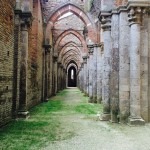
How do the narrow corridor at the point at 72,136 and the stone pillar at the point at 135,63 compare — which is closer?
the narrow corridor at the point at 72,136

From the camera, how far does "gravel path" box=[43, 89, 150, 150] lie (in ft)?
20.2

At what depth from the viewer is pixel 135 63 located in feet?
30.5

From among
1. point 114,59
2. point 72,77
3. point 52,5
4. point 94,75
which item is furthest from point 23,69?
point 72,77

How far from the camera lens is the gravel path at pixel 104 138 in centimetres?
616

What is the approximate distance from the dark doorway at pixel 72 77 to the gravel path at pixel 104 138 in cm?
5891

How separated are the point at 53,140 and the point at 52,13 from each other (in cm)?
1626

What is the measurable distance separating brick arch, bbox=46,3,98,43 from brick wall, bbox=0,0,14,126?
35.9ft

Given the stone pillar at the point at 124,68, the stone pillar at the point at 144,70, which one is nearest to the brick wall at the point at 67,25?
the stone pillar at the point at 124,68

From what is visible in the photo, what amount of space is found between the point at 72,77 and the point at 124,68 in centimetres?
5996

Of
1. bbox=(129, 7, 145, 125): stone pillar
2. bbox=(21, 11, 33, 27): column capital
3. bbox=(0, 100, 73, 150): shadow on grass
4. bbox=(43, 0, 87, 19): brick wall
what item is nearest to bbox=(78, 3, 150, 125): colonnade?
bbox=(129, 7, 145, 125): stone pillar

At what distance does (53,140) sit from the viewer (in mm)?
6816

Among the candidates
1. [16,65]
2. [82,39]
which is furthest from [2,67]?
[82,39]

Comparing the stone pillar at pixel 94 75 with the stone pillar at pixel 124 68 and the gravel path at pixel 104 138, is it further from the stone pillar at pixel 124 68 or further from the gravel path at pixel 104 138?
the gravel path at pixel 104 138

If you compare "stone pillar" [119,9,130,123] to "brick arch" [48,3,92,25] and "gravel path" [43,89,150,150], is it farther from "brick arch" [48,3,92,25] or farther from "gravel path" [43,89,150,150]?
"brick arch" [48,3,92,25]
